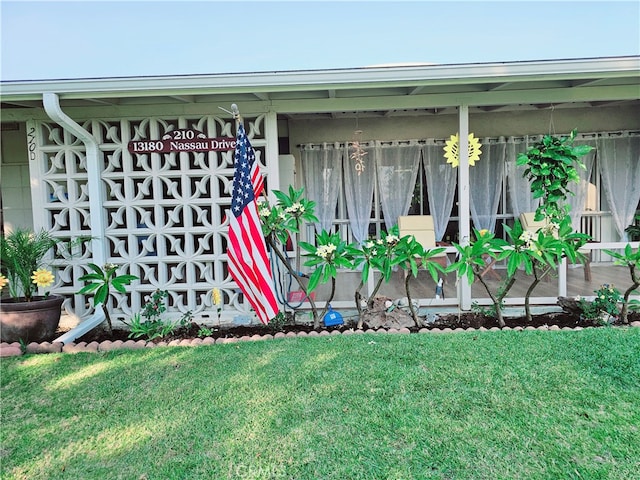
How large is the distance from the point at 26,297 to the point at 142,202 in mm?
1338

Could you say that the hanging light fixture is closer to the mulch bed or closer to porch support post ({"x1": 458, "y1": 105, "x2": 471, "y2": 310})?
porch support post ({"x1": 458, "y1": 105, "x2": 471, "y2": 310})

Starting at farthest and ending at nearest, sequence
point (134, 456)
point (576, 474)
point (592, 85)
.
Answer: point (592, 85) < point (134, 456) < point (576, 474)

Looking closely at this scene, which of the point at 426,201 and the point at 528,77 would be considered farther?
the point at 426,201

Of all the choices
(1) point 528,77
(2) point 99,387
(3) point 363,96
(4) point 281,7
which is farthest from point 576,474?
(4) point 281,7

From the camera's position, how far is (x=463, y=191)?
4578 millimetres

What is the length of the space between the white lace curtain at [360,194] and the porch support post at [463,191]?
9.05 ft

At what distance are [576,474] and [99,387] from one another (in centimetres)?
276

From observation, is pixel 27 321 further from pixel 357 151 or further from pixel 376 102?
pixel 357 151

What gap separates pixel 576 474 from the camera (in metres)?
1.93

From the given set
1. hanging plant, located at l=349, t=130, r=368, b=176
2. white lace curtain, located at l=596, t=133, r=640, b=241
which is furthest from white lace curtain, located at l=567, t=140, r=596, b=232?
hanging plant, located at l=349, t=130, r=368, b=176

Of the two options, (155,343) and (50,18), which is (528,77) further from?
(50,18)

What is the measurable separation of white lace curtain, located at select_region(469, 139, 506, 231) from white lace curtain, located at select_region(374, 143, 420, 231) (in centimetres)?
97

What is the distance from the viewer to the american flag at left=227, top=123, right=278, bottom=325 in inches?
141

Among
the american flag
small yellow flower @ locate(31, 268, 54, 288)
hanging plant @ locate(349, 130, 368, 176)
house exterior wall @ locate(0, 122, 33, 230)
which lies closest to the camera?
the american flag
